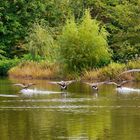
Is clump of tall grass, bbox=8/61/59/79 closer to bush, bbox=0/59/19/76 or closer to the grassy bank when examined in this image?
the grassy bank

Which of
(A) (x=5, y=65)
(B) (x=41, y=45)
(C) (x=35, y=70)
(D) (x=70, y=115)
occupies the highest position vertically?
(B) (x=41, y=45)

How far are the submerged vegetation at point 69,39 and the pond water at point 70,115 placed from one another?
14.7m

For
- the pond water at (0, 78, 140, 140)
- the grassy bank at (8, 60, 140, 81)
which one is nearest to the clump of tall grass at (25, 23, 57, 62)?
the grassy bank at (8, 60, 140, 81)

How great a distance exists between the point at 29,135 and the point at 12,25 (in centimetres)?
5596

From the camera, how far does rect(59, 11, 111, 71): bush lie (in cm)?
5184

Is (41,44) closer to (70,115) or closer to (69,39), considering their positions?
(69,39)

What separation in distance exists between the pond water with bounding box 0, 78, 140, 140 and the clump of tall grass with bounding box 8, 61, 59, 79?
16528 mm

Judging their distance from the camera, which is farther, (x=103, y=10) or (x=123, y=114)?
(x=103, y=10)

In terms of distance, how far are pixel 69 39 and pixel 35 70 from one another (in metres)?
5.22

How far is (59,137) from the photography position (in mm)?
18562

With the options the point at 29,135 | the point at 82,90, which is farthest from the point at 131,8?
the point at 29,135

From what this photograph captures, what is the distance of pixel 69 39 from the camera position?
52.2m

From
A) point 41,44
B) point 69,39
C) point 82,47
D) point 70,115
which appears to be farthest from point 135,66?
point 70,115

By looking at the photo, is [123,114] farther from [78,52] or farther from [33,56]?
[33,56]
